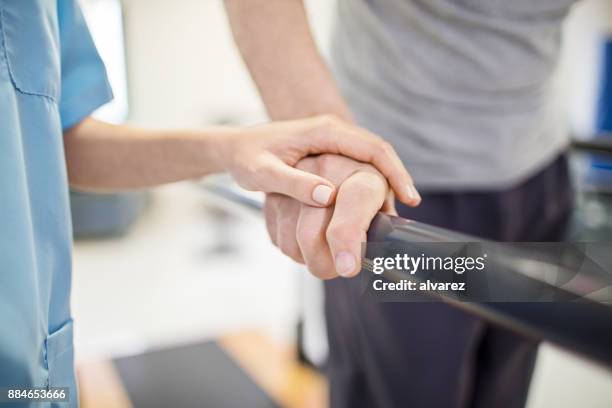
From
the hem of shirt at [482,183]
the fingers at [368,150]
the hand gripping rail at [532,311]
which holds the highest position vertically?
the fingers at [368,150]

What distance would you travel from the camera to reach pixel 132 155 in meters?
0.67

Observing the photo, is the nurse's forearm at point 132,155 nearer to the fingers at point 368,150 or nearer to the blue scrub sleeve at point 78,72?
the blue scrub sleeve at point 78,72

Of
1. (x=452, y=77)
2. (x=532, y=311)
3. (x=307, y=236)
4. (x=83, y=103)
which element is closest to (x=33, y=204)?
(x=83, y=103)

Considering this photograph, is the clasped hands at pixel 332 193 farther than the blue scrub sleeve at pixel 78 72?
No

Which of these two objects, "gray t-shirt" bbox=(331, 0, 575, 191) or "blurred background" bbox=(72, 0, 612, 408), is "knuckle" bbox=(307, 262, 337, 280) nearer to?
"blurred background" bbox=(72, 0, 612, 408)

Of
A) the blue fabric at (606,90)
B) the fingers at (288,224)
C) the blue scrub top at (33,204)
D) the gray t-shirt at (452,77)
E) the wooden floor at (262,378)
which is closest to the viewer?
the blue scrub top at (33,204)

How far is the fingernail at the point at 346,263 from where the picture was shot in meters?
0.46

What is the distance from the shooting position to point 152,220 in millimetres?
4324

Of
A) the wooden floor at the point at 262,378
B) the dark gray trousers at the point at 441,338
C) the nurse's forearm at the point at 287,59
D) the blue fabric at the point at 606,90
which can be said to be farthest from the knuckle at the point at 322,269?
the blue fabric at the point at 606,90

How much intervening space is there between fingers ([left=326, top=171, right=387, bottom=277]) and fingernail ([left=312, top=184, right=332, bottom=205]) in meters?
0.01

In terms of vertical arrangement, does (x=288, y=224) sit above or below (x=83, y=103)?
below

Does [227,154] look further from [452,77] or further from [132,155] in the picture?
[452,77]

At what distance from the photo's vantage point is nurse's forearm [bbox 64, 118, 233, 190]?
2.11 ft

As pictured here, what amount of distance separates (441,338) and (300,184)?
1.62ft
